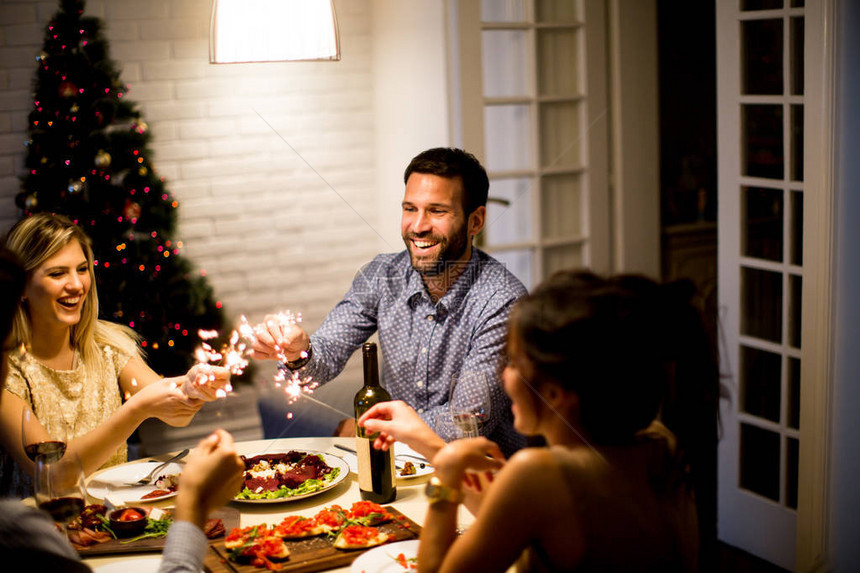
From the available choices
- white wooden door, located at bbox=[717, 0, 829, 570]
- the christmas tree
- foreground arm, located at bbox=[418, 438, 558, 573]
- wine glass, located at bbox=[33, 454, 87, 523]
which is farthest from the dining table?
the christmas tree

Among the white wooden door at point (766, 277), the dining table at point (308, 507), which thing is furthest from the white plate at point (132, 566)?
the white wooden door at point (766, 277)

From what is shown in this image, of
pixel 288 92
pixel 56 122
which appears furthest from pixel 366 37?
pixel 56 122

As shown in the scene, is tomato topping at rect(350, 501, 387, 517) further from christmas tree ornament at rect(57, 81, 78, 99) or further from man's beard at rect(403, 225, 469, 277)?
christmas tree ornament at rect(57, 81, 78, 99)

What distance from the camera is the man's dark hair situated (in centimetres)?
224

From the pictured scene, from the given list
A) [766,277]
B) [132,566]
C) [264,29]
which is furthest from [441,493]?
[766,277]

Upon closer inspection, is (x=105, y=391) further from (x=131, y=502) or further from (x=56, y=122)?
(x=56, y=122)

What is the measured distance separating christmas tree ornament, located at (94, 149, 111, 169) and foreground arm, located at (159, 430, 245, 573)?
214 centimetres

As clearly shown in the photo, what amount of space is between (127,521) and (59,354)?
0.79 m

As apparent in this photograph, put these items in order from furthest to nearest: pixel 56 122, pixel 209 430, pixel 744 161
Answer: pixel 209 430 < pixel 56 122 < pixel 744 161

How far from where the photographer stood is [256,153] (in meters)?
3.89

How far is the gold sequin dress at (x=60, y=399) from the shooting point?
1996 millimetres

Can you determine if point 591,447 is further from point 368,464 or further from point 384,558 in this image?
point 368,464

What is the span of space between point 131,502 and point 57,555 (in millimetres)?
503

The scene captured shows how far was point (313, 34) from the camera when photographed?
2.16 m
